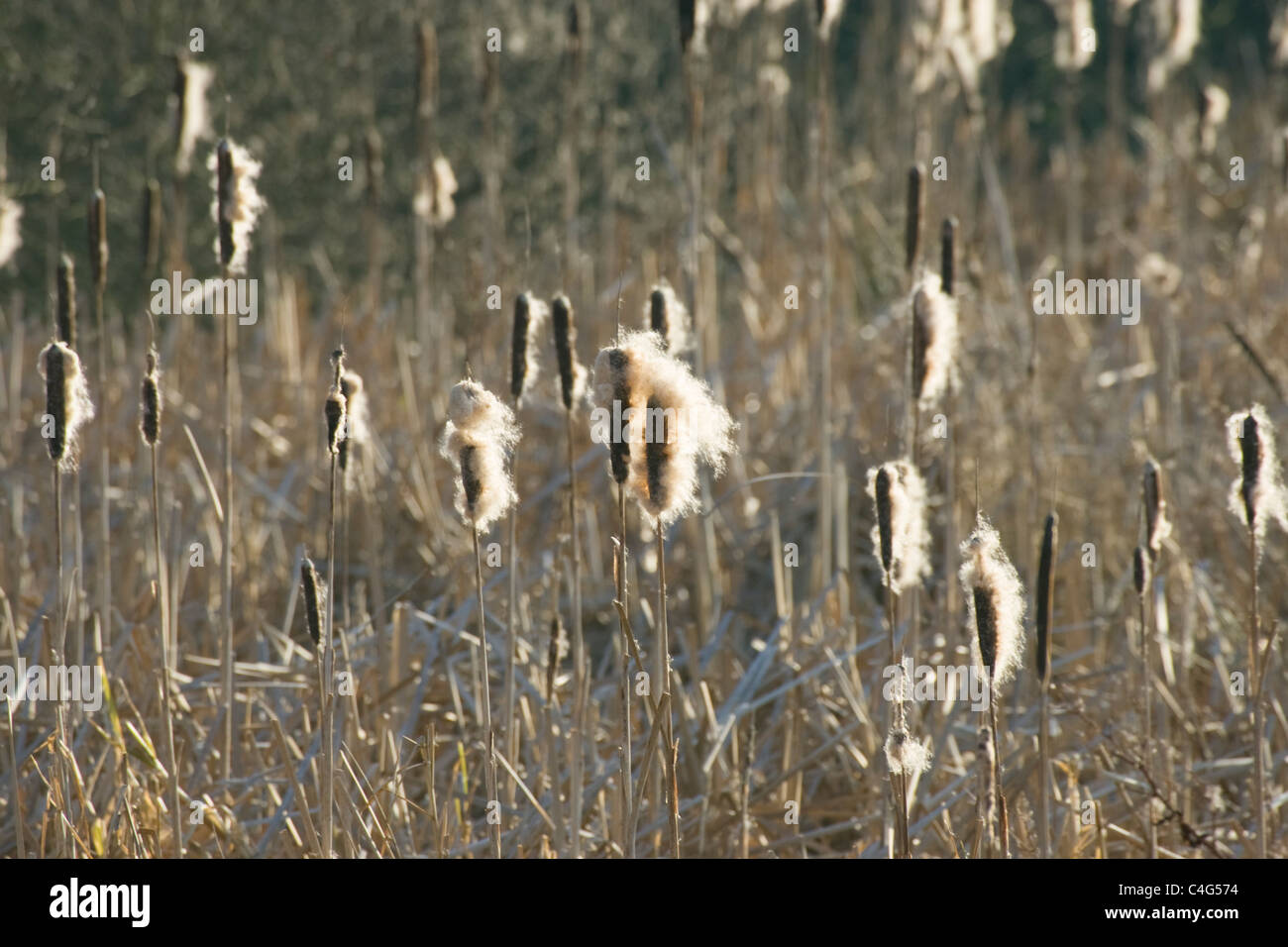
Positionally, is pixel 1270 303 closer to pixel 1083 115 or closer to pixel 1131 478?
pixel 1131 478

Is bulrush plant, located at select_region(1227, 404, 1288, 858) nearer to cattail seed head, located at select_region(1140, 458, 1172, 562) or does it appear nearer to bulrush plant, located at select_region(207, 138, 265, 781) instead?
cattail seed head, located at select_region(1140, 458, 1172, 562)

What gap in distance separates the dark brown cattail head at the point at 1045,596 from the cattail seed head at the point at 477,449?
58 centimetres

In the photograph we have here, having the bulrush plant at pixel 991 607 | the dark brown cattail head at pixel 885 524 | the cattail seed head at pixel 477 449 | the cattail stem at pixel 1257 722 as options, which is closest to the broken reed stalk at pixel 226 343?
the cattail seed head at pixel 477 449

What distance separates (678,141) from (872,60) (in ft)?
4.30

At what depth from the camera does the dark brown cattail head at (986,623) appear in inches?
58.4

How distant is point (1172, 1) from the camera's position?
12.8ft

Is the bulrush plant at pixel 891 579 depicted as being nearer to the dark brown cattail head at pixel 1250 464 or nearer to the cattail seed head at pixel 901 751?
the cattail seed head at pixel 901 751

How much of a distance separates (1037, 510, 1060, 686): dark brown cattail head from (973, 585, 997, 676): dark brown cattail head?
90 mm

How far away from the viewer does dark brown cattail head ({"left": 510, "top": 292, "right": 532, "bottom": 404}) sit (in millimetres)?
1694

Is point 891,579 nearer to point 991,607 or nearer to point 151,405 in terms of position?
point 991,607

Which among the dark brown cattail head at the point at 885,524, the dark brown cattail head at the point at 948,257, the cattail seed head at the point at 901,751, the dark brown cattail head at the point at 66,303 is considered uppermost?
the dark brown cattail head at the point at 948,257

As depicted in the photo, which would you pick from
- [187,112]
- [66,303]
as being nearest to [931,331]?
[66,303]

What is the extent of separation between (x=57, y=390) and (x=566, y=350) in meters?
0.58
